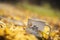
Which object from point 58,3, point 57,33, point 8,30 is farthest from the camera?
point 58,3

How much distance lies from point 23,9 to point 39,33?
52 centimetres

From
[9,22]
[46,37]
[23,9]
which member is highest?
[23,9]

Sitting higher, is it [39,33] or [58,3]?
[58,3]

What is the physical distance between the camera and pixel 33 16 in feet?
10.2

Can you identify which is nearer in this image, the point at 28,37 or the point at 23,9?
the point at 28,37

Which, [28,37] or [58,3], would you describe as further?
[58,3]

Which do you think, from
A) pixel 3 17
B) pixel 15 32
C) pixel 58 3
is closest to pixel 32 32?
pixel 15 32

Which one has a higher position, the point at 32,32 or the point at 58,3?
the point at 58,3

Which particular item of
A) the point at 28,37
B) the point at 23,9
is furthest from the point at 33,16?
the point at 28,37

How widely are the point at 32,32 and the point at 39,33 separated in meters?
0.12

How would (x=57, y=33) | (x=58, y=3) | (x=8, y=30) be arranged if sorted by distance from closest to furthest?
1. (x=8, y=30)
2. (x=57, y=33)
3. (x=58, y=3)

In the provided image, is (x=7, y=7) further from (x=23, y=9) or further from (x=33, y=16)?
(x=33, y=16)

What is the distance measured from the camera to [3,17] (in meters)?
3.00

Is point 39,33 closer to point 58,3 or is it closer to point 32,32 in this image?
point 32,32
